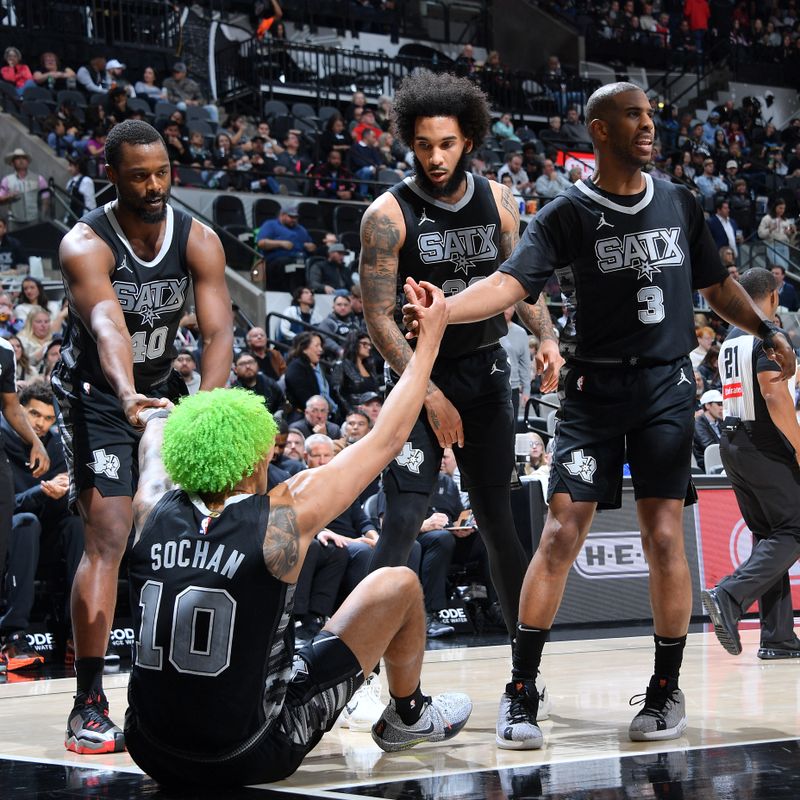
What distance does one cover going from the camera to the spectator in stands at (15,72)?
54.6 feet

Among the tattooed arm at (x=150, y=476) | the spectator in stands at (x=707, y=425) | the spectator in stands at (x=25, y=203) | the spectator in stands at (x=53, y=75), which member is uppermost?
the spectator in stands at (x=53, y=75)

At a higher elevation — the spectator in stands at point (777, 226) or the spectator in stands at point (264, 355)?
the spectator in stands at point (777, 226)

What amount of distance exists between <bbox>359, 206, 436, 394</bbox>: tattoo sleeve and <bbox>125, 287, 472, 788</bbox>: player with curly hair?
1100 mm

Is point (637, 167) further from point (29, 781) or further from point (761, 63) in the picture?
point (761, 63)

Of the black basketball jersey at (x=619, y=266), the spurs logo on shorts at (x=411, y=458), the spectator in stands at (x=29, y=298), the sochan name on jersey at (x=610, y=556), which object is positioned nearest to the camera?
the black basketball jersey at (x=619, y=266)

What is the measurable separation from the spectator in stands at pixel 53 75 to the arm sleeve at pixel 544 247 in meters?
14.4

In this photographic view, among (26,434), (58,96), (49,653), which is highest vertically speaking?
(58,96)

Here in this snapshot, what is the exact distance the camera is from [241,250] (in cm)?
1409

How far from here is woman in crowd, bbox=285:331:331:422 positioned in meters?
11.2

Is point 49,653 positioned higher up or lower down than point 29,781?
lower down

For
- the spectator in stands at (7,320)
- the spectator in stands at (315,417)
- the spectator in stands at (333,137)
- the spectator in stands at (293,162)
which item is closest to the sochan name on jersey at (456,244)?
the spectator in stands at (315,417)

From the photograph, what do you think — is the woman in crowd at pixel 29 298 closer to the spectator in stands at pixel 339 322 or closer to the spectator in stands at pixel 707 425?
the spectator in stands at pixel 339 322

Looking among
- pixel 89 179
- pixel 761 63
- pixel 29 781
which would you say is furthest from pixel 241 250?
pixel 761 63

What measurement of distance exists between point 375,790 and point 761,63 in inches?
1001
